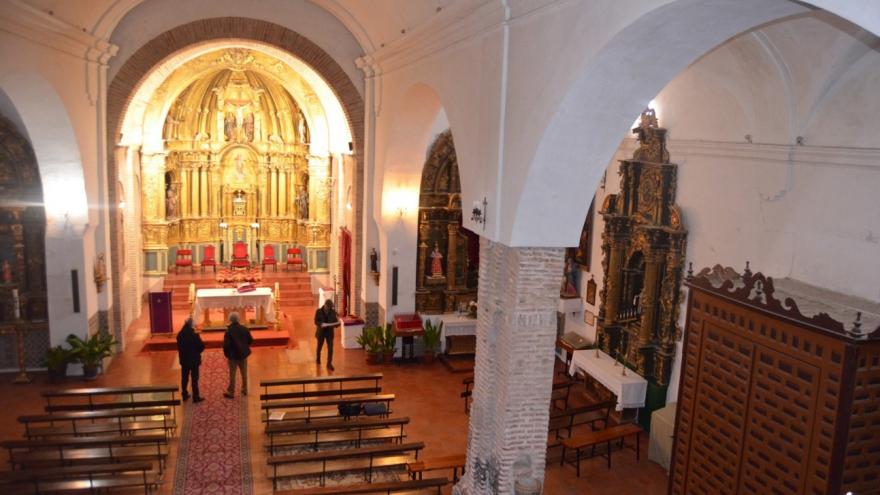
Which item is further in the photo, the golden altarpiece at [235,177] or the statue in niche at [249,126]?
the statue in niche at [249,126]

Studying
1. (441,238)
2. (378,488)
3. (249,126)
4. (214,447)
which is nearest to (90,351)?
(214,447)

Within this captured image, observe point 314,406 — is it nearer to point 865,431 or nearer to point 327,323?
point 327,323

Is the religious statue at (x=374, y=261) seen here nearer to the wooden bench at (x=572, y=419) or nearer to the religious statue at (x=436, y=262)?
the religious statue at (x=436, y=262)

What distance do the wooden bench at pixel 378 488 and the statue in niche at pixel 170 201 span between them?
14.1m

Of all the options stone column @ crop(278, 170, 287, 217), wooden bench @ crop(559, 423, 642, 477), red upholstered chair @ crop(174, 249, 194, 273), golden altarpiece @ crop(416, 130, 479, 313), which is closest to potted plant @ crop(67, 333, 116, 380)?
golden altarpiece @ crop(416, 130, 479, 313)

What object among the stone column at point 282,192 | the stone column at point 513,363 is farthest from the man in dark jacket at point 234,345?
the stone column at point 282,192

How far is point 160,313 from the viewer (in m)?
15.4

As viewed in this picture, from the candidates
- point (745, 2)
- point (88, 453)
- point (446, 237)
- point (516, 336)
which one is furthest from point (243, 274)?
point (745, 2)

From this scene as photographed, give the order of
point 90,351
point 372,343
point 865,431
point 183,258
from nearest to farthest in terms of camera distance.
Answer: point 865,431 < point 90,351 < point 372,343 < point 183,258

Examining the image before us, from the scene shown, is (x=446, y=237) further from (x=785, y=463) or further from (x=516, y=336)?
(x=785, y=463)

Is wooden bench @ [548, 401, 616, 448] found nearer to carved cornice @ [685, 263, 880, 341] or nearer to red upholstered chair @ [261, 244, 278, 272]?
carved cornice @ [685, 263, 880, 341]

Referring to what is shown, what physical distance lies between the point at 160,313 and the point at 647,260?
10082mm

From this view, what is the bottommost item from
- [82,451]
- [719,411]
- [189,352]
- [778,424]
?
[82,451]

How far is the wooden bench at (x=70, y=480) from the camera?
7.98 m
